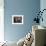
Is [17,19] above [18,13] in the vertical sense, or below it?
below

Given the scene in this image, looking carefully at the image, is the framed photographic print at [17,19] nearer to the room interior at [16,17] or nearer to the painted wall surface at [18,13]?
the room interior at [16,17]

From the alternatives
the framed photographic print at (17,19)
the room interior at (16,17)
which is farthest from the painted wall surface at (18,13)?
the framed photographic print at (17,19)

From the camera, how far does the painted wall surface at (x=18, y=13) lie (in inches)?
192

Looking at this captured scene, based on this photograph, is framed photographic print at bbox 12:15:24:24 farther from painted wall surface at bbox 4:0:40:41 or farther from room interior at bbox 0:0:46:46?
painted wall surface at bbox 4:0:40:41

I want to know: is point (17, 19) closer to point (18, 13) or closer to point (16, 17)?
point (16, 17)

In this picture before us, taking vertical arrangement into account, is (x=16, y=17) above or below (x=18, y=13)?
below

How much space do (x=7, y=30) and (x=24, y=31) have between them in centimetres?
66

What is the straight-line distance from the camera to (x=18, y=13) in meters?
4.91

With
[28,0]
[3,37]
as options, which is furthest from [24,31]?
[28,0]

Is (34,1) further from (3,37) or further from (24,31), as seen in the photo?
(3,37)

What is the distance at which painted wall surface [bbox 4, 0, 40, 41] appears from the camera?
4871 mm

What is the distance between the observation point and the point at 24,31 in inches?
194

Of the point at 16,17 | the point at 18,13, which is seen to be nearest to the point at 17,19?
the point at 16,17

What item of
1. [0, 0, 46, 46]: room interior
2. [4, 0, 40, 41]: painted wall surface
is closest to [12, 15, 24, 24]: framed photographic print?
[0, 0, 46, 46]: room interior
